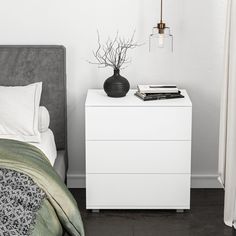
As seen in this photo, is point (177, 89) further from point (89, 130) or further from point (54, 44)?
A: point (54, 44)

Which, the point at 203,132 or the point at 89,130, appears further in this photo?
the point at 203,132

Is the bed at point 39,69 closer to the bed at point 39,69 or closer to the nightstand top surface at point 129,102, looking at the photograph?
the bed at point 39,69

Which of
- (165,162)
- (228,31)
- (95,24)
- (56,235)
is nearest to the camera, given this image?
(56,235)

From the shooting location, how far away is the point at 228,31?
3.81m

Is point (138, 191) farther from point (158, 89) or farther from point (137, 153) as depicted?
point (158, 89)

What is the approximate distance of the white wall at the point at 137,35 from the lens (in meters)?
4.32

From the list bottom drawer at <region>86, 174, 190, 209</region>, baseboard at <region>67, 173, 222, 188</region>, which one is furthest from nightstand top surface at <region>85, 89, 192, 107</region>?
baseboard at <region>67, 173, 222, 188</region>

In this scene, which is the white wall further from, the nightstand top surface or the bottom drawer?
the bottom drawer

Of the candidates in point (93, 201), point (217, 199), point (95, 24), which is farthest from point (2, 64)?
point (217, 199)

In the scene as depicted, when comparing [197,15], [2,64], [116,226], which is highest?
[197,15]

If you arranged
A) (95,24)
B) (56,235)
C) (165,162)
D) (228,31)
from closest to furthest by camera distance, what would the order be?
(56,235), (228,31), (165,162), (95,24)

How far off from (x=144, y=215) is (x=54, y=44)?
48.0 inches

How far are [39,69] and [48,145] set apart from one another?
1.75 ft

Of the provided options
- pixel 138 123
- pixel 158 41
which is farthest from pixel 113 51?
pixel 138 123
